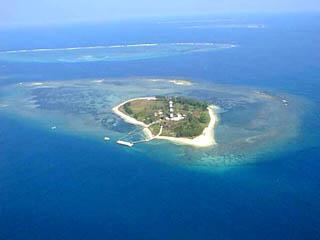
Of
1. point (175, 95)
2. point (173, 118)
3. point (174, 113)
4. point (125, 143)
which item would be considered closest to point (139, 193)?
point (125, 143)

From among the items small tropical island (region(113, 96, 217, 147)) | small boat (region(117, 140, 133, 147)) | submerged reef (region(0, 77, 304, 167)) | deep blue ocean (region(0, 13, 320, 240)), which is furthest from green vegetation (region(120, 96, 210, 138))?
deep blue ocean (region(0, 13, 320, 240))

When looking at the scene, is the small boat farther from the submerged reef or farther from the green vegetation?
the green vegetation

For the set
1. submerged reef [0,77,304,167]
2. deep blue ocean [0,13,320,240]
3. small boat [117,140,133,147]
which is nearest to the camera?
deep blue ocean [0,13,320,240]

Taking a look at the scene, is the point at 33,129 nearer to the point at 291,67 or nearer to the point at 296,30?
the point at 291,67

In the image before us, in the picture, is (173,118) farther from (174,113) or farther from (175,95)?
(175,95)

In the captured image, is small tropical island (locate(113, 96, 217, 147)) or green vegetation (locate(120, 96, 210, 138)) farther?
green vegetation (locate(120, 96, 210, 138))

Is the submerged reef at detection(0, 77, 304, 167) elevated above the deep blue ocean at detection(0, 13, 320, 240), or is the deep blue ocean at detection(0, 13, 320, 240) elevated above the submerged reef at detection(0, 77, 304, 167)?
the deep blue ocean at detection(0, 13, 320, 240)

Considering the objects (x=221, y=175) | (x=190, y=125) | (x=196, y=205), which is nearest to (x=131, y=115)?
(x=190, y=125)
